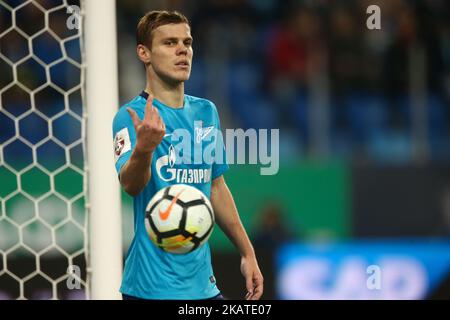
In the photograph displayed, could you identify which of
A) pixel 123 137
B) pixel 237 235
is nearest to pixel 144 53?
pixel 123 137

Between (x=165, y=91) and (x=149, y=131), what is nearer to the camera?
(x=149, y=131)

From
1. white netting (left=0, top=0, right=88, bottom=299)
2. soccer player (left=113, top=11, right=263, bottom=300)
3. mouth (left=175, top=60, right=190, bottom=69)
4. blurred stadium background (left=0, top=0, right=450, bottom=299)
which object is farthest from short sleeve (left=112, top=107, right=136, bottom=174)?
blurred stadium background (left=0, top=0, right=450, bottom=299)

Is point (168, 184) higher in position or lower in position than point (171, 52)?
lower

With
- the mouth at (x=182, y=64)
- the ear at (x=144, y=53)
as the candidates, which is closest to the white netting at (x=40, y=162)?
the ear at (x=144, y=53)

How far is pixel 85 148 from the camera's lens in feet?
12.1

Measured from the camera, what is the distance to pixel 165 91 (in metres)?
3.29

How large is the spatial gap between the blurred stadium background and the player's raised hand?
3.15 m

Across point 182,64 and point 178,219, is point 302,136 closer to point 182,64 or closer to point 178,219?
point 182,64

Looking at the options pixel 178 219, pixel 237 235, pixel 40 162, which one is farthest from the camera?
pixel 40 162

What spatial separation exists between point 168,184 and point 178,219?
13 cm

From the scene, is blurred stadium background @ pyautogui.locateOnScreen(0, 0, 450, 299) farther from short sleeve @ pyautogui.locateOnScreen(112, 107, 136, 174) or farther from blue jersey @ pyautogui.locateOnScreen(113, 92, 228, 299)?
short sleeve @ pyautogui.locateOnScreen(112, 107, 136, 174)

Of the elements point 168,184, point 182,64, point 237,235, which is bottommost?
point 237,235

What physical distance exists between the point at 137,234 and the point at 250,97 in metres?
4.54

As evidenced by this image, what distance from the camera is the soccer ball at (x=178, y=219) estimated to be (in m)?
3.15
